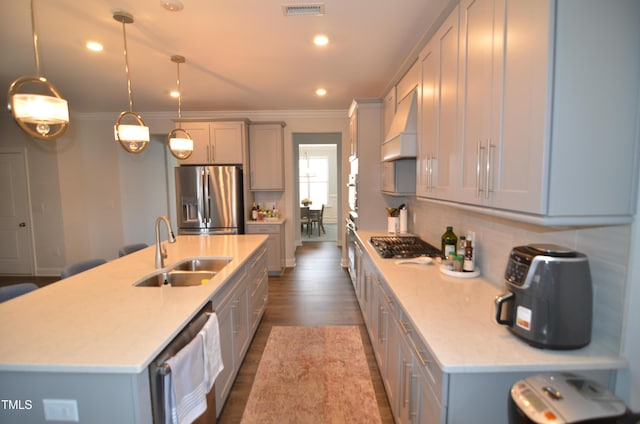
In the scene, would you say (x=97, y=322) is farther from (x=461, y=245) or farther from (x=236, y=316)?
(x=461, y=245)

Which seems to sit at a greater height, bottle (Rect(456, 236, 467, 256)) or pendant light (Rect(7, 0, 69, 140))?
pendant light (Rect(7, 0, 69, 140))

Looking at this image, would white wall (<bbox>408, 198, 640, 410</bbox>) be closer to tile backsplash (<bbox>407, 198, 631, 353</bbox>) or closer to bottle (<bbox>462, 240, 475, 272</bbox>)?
tile backsplash (<bbox>407, 198, 631, 353</bbox>)

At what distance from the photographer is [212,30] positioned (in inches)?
96.7

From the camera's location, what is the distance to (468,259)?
2.00 metres

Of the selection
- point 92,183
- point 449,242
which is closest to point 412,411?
point 449,242

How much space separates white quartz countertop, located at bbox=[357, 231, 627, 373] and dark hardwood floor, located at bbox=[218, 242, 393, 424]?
97 cm

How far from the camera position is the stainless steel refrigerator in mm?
4641

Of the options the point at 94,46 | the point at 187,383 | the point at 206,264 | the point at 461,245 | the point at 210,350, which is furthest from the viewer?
the point at 94,46

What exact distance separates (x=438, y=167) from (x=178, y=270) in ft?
6.83

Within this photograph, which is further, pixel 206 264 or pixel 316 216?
pixel 316 216

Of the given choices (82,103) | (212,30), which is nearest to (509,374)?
(212,30)

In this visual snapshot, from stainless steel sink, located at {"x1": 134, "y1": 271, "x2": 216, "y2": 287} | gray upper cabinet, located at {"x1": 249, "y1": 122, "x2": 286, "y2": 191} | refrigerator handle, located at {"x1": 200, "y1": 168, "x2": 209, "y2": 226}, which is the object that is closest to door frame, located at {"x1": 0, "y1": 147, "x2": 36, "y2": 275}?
refrigerator handle, located at {"x1": 200, "y1": 168, "x2": 209, "y2": 226}

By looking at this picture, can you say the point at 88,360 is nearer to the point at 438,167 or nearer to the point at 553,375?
the point at 553,375

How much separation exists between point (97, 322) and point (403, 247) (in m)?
2.18
